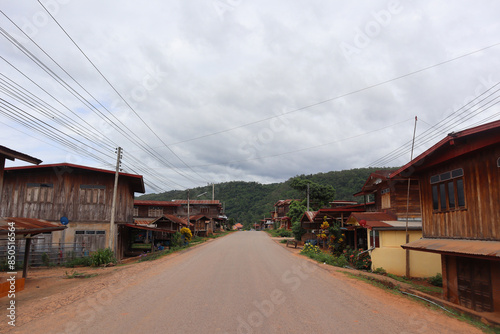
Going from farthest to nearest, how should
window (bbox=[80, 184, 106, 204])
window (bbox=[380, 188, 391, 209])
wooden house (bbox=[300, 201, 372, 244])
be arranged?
wooden house (bbox=[300, 201, 372, 244]) → window (bbox=[80, 184, 106, 204]) → window (bbox=[380, 188, 391, 209])

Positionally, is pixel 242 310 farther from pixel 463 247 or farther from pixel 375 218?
pixel 375 218

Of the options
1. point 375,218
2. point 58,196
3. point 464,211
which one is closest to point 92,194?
point 58,196

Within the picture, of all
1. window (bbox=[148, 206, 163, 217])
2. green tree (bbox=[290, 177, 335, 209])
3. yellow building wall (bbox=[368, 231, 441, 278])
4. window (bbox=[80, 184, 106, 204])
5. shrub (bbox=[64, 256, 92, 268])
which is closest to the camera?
yellow building wall (bbox=[368, 231, 441, 278])

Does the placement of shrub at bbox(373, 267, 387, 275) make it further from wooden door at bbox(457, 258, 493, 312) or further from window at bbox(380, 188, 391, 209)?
wooden door at bbox(457, 258, 493, 312)

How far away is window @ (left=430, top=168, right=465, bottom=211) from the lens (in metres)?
10.1

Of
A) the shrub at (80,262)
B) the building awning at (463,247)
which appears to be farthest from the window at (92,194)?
the building awning at (463,247)

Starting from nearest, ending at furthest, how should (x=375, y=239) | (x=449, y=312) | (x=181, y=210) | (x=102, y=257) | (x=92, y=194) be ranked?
(x=449, y=312) → (x=375, y=239) → (x=102, y=257) → (x=92, y=194) → (x=181, y=210)

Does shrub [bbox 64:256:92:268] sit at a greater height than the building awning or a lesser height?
lesser

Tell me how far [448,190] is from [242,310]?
26.1 feet

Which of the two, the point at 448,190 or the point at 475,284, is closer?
the point at 475,284

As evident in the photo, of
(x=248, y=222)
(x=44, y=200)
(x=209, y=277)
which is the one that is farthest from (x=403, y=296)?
(x=248, y=222)

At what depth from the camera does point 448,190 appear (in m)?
10.7

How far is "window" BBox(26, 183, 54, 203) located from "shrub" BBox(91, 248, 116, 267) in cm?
520

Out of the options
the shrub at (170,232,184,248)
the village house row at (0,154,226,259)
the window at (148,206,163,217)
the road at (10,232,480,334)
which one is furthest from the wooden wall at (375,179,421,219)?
the window at (148,206,163,217)
